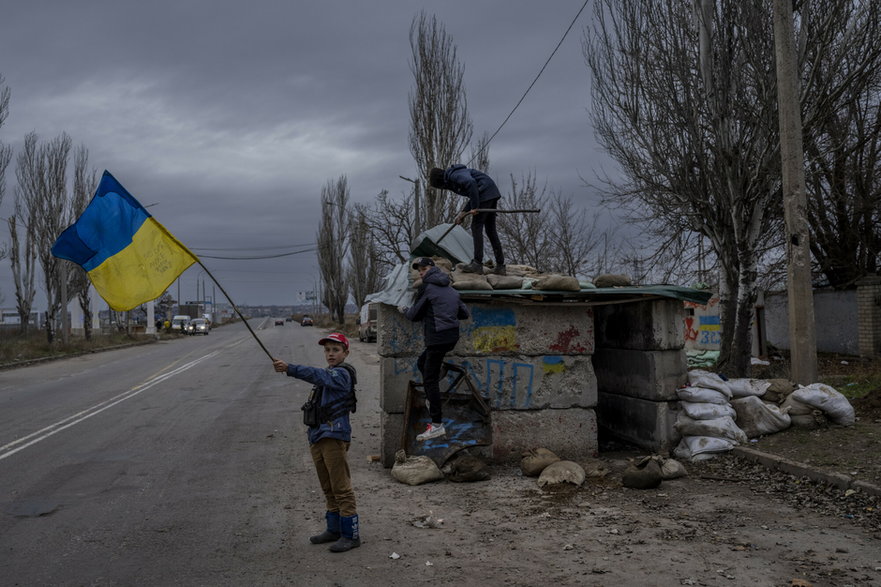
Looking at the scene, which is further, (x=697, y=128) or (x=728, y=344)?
(x=728, y=344)

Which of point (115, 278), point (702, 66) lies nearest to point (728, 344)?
point (702, 66)

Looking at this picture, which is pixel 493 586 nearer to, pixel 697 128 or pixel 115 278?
pixel 115 278

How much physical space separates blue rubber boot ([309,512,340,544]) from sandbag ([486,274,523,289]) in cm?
371

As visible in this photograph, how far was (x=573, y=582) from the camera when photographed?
4234 millimetres

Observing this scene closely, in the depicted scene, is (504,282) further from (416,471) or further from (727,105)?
(727,105)

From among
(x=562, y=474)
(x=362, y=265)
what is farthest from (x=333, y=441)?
(x=362, y=265)

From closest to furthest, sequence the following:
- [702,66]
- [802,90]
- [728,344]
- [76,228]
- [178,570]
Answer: [178,570]
[76,228]
[802,90]
[702,66]
[728,344]

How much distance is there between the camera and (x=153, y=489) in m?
6.90

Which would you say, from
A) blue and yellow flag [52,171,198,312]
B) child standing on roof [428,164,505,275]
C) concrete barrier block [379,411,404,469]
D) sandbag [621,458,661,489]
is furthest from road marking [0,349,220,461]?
sandbag [621,458,661,489]

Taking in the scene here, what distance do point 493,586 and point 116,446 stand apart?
6.83 m

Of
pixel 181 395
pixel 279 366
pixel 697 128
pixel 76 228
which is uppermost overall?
pixel 697 128

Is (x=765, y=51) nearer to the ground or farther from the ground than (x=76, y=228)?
farther from the ground

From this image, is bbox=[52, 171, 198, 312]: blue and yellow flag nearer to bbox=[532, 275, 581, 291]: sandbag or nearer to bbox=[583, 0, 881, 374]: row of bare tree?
bbox=[532, 275, 581, 291]: sandbag

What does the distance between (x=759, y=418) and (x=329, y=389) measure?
5.32m
